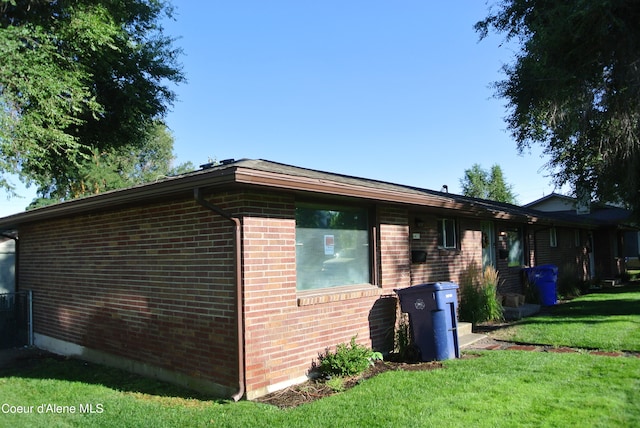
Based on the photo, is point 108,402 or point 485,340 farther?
point 485,340

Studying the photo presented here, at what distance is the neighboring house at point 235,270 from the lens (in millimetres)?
5512

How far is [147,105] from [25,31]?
4.63 m

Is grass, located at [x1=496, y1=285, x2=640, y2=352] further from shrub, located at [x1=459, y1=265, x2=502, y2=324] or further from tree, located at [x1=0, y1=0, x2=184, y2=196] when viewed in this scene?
tree, located at [x1=0, y1=0, x2=184, y2=196]

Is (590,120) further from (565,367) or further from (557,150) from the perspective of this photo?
(565,367)

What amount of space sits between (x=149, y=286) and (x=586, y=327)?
318 inches

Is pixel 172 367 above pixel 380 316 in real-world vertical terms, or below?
below

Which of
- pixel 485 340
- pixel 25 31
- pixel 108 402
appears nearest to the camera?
pixel 108 402

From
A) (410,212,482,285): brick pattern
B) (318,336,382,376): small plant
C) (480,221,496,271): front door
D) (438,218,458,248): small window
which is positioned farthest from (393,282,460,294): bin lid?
(480,221,496,271): front door

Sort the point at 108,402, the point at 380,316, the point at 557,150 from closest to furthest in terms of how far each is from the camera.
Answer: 1. the point at 108,402
2. the point at 380,316
3. the point at 557,150

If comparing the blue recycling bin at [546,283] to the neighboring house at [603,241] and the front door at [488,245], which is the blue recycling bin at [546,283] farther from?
the neighboring house at [603,241]

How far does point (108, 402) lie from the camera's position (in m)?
5.55

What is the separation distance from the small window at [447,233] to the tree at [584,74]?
3.23 m

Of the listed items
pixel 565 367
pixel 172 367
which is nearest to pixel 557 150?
pixel 565 367

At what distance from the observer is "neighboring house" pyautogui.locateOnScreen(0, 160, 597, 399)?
5512 mm
